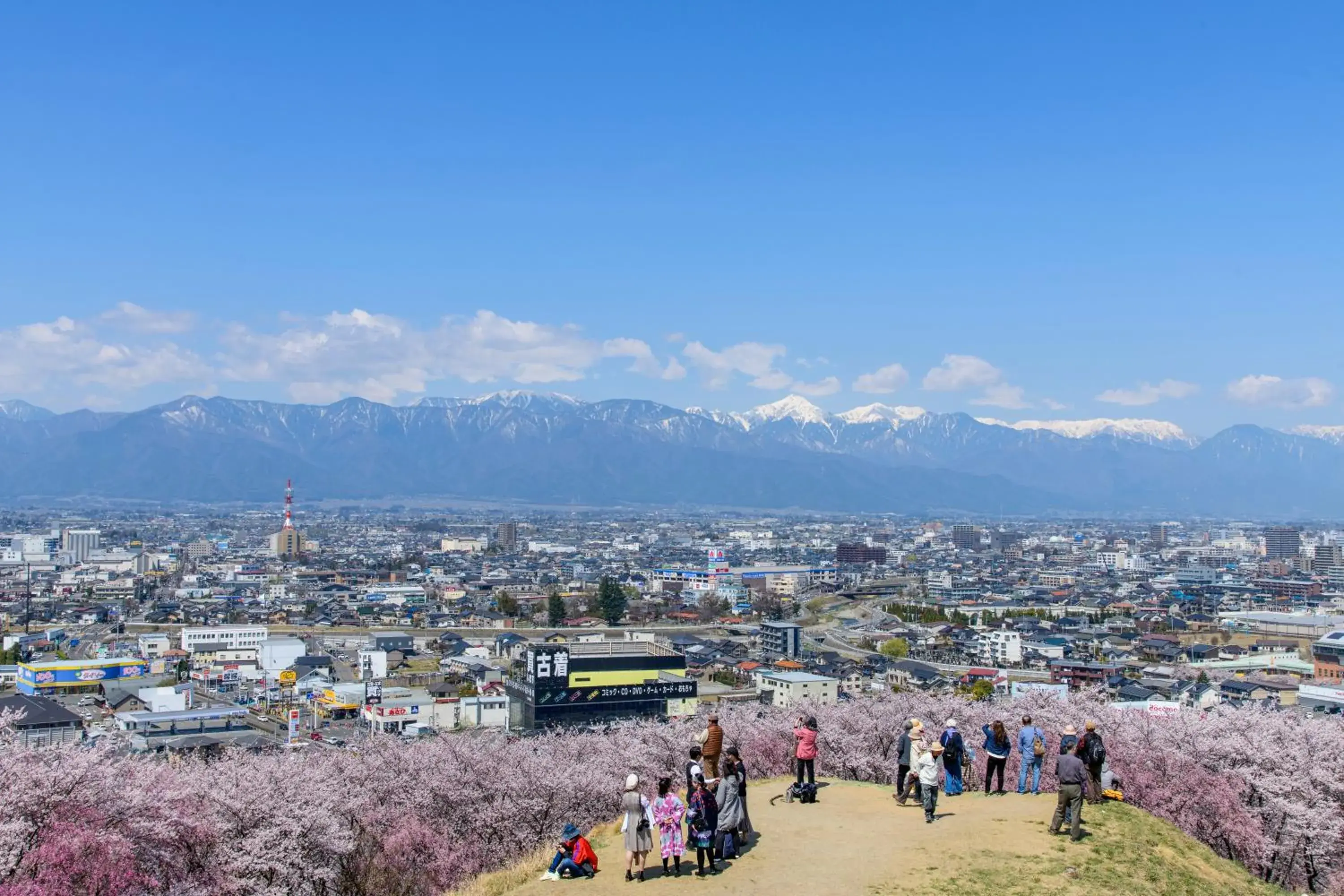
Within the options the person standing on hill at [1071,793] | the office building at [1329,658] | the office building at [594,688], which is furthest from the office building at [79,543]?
the person standing on hill at [1071,793]

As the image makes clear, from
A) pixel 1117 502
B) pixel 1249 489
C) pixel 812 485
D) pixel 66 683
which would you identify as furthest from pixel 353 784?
pixel 1249 489

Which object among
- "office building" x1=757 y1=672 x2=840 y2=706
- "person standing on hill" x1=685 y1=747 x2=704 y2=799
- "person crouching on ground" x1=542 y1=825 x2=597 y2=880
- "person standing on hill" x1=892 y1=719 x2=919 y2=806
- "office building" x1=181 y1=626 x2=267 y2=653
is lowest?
"office building" x1=181 y1=626 x2=267 y2=653

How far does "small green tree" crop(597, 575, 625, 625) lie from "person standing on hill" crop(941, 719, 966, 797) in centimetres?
3202

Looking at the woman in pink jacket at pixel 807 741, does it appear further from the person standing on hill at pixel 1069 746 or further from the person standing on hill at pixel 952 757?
the person standing on hill at pixel 1069 746

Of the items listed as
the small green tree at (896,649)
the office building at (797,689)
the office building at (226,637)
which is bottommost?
the small green tree at (896,649)

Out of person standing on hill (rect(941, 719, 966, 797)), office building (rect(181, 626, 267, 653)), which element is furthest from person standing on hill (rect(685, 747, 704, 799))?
office building (rect(181, 626, 267, 653))

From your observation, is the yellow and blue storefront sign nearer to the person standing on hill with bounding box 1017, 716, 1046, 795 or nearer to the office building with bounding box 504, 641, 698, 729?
the office building with bounding box 504, 641, 698, 729

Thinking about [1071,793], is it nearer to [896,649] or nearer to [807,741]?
[807,741]

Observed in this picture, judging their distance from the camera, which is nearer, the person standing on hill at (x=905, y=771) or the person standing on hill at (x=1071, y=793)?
the person standing on hill at (x=1071, y=793)

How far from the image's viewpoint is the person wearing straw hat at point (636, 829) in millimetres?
5707

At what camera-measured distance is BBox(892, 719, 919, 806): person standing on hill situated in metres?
7.10

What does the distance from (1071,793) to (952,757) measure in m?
0.95

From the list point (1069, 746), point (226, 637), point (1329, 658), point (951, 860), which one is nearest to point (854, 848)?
point (951, 860)

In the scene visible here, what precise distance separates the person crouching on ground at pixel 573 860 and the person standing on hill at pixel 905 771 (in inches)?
83.2
